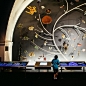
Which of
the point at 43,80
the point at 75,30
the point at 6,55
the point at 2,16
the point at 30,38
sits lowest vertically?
the point at 43,80

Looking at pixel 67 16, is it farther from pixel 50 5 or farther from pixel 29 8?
pixel 29 8

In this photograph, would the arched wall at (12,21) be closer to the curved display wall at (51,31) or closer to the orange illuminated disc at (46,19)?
the curved display wall at (51,31)

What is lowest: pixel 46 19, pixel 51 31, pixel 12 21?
pixel 51 31

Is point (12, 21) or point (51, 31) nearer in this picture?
point (12, 21)

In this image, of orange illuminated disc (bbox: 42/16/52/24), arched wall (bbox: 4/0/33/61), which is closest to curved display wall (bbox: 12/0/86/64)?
orange illuminated disc (bbox: 42/16/52/24)

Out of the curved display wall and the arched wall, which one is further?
the curved display wall

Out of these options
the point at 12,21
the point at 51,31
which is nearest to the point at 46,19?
the point at 51,31

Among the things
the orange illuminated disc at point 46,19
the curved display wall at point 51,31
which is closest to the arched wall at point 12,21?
the curved display wall at point 51,31

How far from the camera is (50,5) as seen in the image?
621cm

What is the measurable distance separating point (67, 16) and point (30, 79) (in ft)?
13.3

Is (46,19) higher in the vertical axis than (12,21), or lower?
higher

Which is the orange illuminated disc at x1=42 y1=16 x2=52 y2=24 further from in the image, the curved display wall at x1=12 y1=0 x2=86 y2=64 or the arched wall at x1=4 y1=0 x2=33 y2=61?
the arched wall at x1=4 y1=0 x2=33 y2=61

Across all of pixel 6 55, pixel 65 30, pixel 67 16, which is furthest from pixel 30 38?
pixel 67 16

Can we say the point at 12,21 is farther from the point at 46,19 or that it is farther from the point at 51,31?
the point at 51,31
